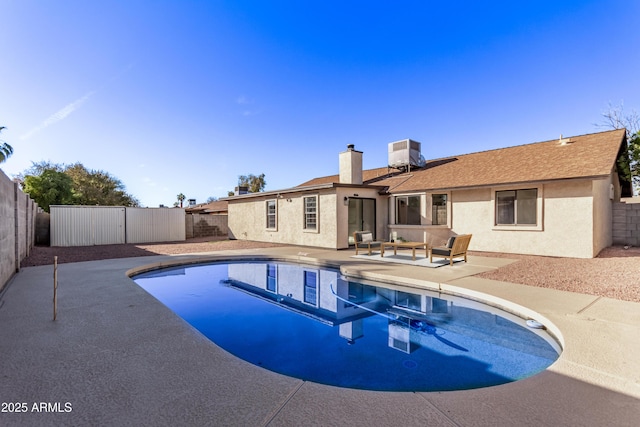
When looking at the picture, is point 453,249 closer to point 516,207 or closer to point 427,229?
point 427,229

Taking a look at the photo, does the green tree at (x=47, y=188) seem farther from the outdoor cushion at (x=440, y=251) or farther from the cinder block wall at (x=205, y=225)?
the outdoor cushion at (x=440, y=251)

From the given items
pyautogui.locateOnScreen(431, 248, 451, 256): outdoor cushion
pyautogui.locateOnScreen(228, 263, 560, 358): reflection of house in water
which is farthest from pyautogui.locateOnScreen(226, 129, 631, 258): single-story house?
pyautogui.locateOnScreen(228, 263, 560, 358): reflection of house in water

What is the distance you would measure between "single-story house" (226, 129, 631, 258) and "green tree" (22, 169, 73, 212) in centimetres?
1802

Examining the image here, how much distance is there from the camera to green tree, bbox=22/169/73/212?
2332cm

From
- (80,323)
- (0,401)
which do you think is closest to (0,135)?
(80,323)

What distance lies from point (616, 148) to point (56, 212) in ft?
91.5

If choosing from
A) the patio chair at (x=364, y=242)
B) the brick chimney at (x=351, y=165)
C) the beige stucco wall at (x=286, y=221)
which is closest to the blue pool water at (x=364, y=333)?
the patio chair at (x=364, y=242)

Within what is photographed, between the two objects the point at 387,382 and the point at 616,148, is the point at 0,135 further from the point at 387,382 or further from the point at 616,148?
the point at 616,148

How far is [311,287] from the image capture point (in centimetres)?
865

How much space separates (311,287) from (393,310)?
2.89 meters

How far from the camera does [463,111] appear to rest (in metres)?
17.7

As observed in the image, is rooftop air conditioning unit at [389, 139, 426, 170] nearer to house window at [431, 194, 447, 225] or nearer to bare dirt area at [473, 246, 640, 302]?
house window at [431, 194, 447, 225]

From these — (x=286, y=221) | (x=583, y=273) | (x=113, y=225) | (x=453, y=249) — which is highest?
(x=286, y=221)

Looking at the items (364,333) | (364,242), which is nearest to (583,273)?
(364,333)
